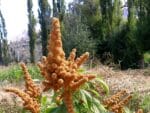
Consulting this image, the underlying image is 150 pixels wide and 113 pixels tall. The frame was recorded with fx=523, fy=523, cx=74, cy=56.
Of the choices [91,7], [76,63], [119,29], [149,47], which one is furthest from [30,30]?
[76,63]

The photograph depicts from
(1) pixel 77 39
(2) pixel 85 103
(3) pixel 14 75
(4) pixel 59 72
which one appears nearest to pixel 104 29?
(1) pixel 77 39

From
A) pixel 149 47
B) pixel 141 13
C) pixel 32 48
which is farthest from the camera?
pixel 32 48

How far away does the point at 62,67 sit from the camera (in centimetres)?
179

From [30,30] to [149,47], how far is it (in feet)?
50.1

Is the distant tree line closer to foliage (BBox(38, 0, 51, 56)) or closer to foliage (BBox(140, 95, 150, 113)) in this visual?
foliage (BBox(38, 0, 51, 56))

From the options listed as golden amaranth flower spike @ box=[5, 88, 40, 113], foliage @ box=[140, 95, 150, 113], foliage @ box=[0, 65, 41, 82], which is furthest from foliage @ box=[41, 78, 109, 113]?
foliage @ box=[0, 65, 41, 82]

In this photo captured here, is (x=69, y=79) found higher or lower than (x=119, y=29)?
higher

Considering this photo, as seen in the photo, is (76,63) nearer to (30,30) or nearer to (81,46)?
(81,46)

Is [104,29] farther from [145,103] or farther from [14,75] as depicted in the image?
[145,103]

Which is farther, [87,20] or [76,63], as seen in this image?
[87,20]

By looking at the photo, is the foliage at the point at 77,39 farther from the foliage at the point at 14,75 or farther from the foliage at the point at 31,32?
the foliage at the point at 14,75

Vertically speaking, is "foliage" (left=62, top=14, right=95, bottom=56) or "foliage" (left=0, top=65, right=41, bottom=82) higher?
"foliage" (left=0, top=65, right=41, bottom=82)

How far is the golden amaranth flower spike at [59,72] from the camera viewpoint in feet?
5.78

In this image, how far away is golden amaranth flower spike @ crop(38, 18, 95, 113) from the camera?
69.4 inches
